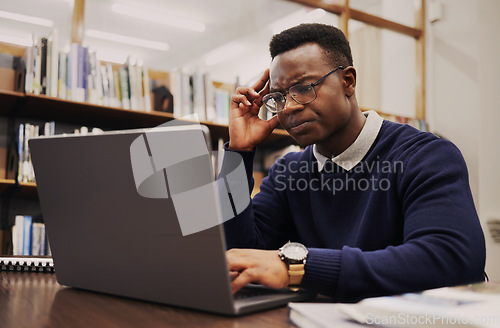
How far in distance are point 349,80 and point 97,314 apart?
3.03 feet

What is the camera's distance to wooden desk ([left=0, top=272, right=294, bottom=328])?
1.68ft

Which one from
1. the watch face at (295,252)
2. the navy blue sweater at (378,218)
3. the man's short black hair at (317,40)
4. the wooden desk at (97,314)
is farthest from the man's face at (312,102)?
the wooden desk at (97,314)

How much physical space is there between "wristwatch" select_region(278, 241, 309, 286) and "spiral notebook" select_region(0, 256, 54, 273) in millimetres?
542

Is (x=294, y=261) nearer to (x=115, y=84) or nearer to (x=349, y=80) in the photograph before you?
(x=349, y=80)

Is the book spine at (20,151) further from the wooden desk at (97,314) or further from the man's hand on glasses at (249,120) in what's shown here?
the wooden desk at (97,314)

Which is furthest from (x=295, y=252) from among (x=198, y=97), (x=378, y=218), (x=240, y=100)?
(x=198, y=97)

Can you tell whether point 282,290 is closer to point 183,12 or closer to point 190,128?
point 190,128

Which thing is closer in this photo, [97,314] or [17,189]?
[97,314]

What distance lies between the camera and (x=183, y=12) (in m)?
4.57

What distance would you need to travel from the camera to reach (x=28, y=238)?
218cm

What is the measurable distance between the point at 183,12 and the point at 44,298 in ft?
14.2

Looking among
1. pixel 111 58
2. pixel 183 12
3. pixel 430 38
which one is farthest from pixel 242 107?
pixel 183 12

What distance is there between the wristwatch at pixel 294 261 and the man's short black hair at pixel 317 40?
0.65 m

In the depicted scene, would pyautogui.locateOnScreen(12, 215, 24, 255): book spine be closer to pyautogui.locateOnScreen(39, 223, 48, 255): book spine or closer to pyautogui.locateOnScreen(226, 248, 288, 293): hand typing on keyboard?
pyautogui.locateOnScreen(39, 223, 48, 255): book spine
